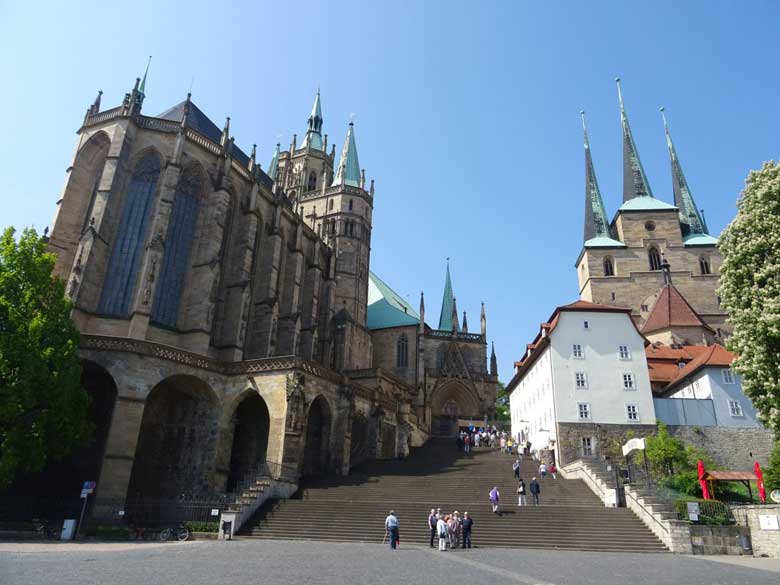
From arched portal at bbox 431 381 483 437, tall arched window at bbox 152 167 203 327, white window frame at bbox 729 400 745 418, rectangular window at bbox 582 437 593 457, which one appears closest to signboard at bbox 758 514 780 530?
rectangular window at bbox 582 437 593 457

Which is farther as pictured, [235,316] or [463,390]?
[463,390]

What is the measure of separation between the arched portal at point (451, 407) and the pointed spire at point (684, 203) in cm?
3371

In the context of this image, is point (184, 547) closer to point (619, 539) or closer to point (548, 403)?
point (619, 539)

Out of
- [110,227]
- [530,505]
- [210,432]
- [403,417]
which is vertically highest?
[110,227]

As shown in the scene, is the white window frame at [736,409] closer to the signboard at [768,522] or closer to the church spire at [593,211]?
the signboard at [768,522]

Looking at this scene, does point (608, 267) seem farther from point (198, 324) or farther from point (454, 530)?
point (454, 530)

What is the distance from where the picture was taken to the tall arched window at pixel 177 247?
28609 millimetres

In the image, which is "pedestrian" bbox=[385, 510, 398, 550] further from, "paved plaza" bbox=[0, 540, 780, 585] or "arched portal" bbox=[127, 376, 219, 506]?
"arched portal" bbox=[127, 376, 219, 506]

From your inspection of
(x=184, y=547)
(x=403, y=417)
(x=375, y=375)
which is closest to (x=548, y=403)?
(x=403, y=417)

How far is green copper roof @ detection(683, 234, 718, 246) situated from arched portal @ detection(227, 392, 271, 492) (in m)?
50.2

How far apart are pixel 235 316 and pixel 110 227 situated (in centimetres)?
795

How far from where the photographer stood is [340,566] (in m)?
11.2

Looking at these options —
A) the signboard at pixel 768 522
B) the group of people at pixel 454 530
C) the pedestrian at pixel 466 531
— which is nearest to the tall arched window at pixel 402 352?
the group of people at pixel 454 530

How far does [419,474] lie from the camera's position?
25375mm
